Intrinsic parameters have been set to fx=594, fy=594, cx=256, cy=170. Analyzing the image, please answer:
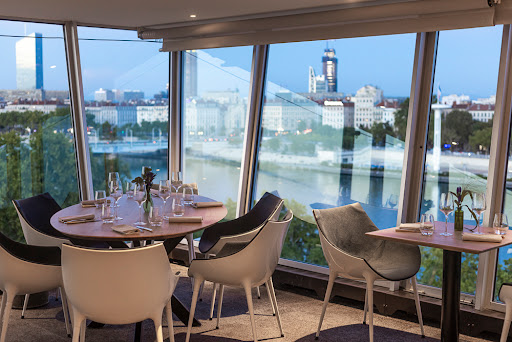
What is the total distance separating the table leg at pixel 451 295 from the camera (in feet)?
13.8

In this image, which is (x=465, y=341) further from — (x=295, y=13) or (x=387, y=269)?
(x=295, y=13)

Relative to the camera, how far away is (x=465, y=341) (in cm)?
478

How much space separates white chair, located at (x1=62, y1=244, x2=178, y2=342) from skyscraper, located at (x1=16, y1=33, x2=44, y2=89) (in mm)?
3760

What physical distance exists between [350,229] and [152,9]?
2.85 m

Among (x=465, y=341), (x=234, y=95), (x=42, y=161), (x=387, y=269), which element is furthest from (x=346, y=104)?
(x=42, y=161)

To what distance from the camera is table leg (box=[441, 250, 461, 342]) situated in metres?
4.21

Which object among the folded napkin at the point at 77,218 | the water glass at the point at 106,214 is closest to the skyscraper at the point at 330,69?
the water glass at the point at 106,214

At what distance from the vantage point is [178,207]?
15.9 ft

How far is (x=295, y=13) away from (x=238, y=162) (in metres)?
1.97

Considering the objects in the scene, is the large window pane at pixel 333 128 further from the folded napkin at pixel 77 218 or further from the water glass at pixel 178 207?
the folded napkin at pixel 77 218

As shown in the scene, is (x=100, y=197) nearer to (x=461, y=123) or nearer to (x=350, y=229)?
(x=350, y=229)

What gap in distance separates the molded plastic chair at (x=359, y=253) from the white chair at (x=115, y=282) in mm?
1556

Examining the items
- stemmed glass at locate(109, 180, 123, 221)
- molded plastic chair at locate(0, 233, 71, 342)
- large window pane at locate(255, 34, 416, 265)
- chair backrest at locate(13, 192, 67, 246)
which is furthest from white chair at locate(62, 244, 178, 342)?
large window pane at locate(255, 34, 416, 265)

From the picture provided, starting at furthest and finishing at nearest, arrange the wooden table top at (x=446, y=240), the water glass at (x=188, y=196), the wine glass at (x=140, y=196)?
the water glass at (x=188, y=196), the wine glass at (x=140, y=196), the wooden table top at (x=446, y=240)
